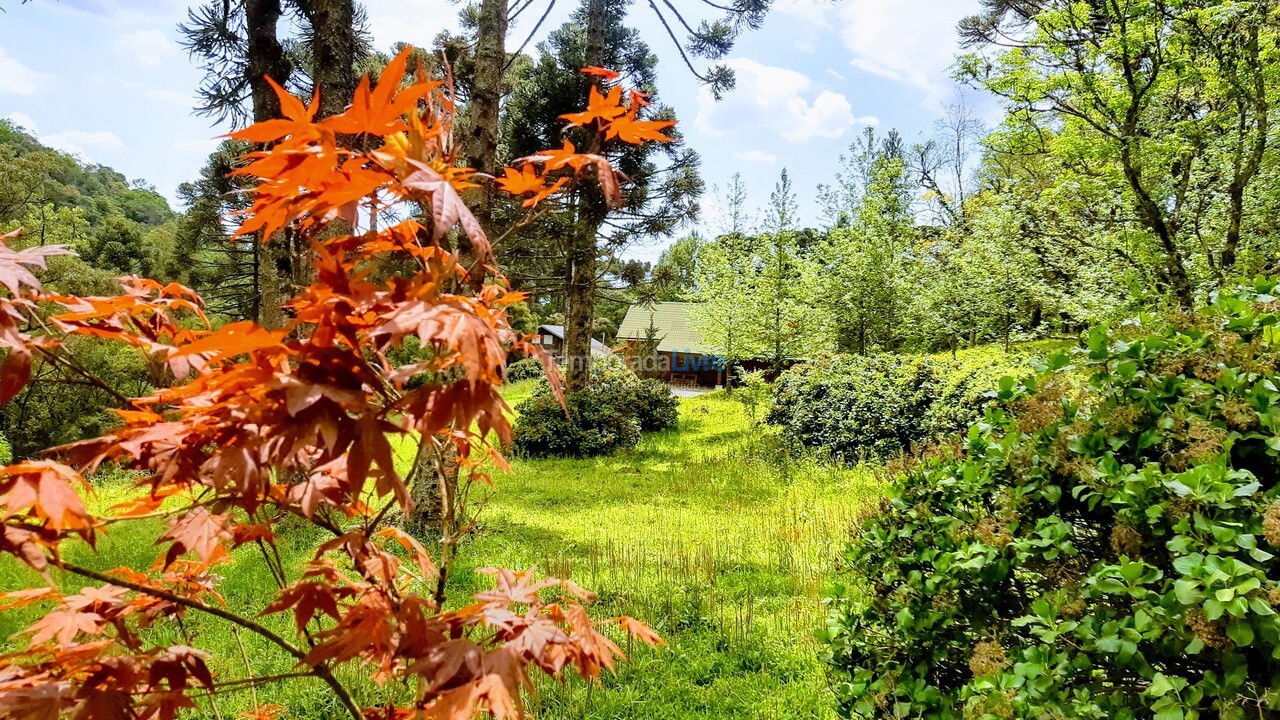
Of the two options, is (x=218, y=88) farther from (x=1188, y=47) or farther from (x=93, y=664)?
(x=1188, y=47)

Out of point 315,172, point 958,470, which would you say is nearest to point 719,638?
point 958,470

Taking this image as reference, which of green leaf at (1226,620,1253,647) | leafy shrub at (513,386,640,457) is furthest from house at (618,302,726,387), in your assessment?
green leaf at (1226,620,1253,647)

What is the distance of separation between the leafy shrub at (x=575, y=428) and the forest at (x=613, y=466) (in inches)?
2.5

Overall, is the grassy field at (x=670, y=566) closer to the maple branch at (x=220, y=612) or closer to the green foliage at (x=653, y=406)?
the maple branch at (x=220, y=612)

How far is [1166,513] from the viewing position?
1296 mm

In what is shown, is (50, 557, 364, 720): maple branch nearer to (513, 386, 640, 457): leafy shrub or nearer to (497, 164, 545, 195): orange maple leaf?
(497, 164, 545, 195): orange maple leaf

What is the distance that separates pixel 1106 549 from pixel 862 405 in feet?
26.6

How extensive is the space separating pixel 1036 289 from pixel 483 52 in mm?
10100

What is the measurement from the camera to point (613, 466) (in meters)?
9.66

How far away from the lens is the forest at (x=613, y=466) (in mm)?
1090

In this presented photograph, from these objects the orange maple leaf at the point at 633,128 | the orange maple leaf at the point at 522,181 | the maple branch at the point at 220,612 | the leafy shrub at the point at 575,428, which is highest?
the orange maple leaf at the point at 633,128

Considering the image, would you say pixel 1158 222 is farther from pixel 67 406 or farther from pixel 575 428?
pixel 67 406

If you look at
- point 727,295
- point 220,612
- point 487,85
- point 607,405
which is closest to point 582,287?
point 607,405

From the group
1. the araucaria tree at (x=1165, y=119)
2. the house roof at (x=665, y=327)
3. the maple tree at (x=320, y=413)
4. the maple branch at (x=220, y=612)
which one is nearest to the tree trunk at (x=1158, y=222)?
the araucaria tree at (x=1165, y=119)
